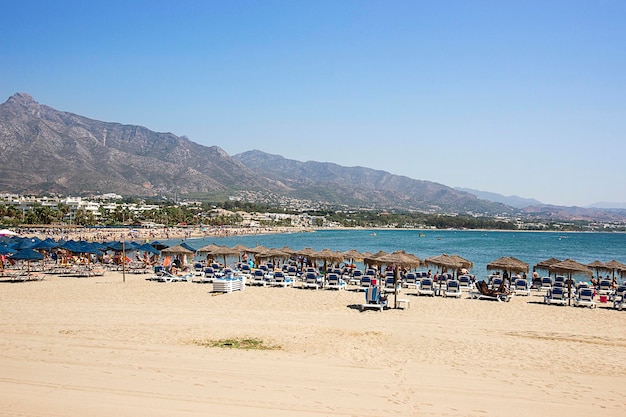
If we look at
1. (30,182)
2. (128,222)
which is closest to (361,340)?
(128,222)

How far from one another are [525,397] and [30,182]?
206 m

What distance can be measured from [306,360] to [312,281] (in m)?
10.2

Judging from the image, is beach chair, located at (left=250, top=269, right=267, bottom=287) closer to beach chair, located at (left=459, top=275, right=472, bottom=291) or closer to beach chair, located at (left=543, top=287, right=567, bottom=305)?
beach chair, located at (left=459, top=275, right=472, bottom=291)

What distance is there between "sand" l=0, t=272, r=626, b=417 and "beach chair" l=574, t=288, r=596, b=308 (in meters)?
0.33

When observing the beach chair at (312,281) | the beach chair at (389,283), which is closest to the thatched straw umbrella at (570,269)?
the beach chair at (389,283)

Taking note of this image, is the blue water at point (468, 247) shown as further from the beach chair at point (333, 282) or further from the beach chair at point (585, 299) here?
the beach chair at point (585, 299)

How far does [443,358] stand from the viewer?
9.52m

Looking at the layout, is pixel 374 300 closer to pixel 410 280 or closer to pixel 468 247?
pixel 410 280

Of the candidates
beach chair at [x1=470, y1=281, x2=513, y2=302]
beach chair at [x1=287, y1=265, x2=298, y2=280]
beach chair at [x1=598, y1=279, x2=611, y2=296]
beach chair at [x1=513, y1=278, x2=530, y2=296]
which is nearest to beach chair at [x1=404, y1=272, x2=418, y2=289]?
beach chair at [x1=470, y1=281, x2=513, y2=302]

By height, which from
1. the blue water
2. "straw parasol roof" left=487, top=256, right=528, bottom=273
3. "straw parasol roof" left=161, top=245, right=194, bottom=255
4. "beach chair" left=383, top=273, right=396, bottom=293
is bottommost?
the blue water

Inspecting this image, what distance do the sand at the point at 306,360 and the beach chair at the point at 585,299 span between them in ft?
1.07

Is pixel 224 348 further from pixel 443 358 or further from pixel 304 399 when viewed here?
Result: pixel 443 358

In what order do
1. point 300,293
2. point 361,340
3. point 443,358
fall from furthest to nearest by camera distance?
point 300,293, point 361,340, point 443,358

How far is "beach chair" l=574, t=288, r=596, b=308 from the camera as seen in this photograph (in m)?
16.2
